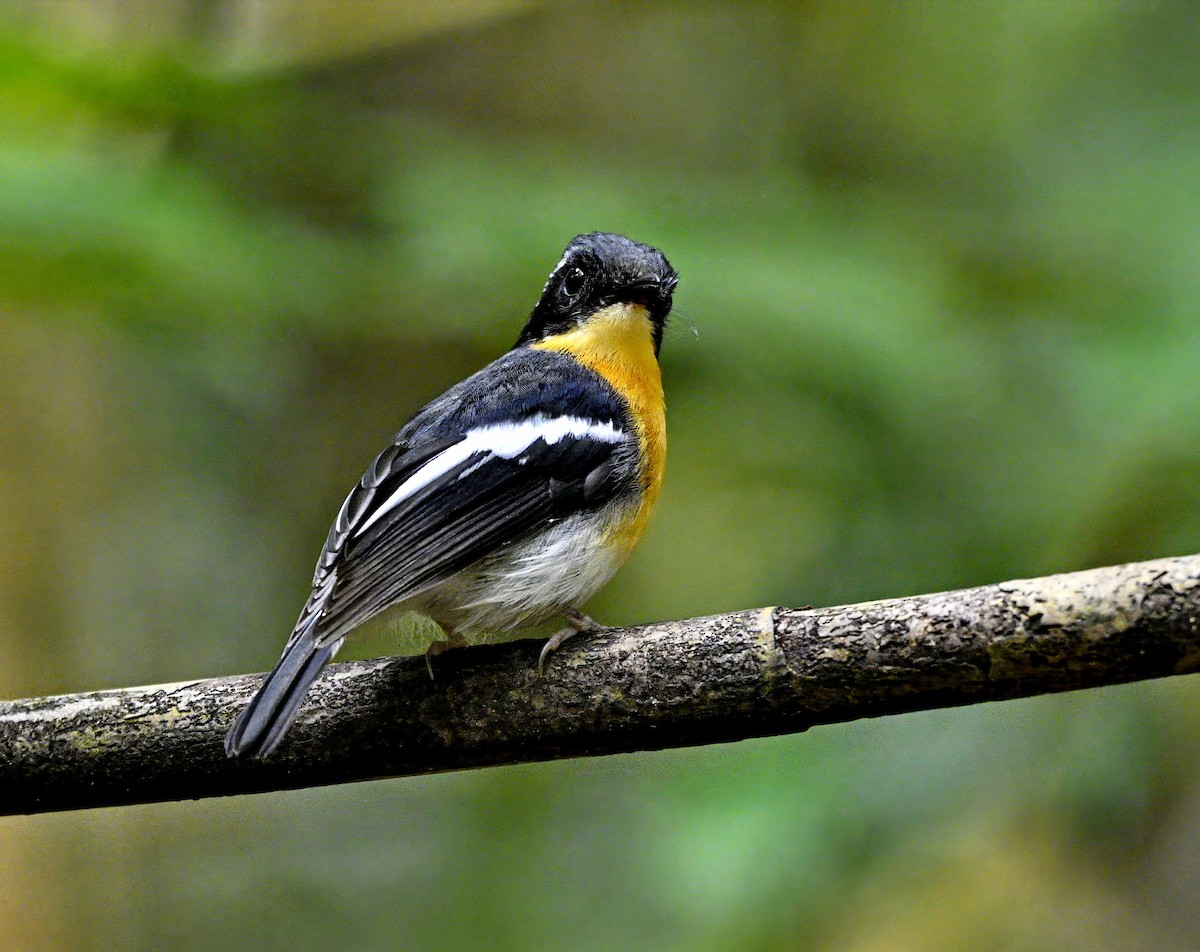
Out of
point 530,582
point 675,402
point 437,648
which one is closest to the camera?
point 437,648

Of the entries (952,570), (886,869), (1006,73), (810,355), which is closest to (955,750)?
(886,869)

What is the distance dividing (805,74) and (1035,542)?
12.1 ft

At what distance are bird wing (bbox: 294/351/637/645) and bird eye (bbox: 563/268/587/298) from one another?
1.10 feet

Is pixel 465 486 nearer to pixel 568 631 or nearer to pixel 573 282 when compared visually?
pixel 568 631

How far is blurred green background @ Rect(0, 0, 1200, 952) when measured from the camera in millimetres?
3666

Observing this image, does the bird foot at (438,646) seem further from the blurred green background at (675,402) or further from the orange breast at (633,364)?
the blurred green background at (675,402)

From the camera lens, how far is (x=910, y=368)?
13.6 feet

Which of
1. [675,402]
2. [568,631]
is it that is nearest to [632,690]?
[568,631]

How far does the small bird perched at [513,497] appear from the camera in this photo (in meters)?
2.97

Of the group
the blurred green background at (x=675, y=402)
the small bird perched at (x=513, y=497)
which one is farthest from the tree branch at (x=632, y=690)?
the blurred green background at (x=675, y=402)

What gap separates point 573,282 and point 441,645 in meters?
1.34

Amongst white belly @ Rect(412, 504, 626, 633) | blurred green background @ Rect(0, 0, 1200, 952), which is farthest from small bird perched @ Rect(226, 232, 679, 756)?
blurred green background @ Rect(0, 0, 1200, 952)

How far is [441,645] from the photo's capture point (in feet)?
9.96

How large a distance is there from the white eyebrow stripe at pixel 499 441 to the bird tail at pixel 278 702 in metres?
0.45
